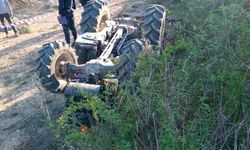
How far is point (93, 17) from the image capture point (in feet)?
26.0

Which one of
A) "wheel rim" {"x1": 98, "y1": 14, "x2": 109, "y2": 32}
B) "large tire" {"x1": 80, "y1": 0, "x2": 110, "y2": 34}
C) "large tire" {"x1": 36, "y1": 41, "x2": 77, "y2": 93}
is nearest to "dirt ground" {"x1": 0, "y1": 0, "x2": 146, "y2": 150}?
"large tire" {"x1": 36, "y1": 41, "x2": 77, "y2": 93}

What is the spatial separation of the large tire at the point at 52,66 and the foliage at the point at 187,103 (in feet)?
5.01

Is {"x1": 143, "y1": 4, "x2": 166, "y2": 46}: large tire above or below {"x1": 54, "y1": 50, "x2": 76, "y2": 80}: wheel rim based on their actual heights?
above

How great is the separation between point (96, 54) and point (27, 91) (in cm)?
193

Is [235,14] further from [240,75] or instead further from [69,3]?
[69,3]

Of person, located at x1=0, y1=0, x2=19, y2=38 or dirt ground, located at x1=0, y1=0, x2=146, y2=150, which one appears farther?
person, located at x1=0, y1=0, x2=19, y2=38

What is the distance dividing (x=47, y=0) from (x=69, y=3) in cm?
616

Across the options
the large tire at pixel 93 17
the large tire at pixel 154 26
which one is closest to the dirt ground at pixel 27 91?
the large tire at pixel 93 17

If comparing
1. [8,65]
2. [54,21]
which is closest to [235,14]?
[8,65]

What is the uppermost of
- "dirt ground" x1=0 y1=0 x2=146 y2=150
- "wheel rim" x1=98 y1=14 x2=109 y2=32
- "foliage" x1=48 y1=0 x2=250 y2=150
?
"wheel rim" x1=98 y1=14 x2=109 y2=32

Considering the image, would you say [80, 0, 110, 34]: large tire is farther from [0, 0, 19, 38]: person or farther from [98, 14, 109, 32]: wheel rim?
[0, 0, 19, 38]: person

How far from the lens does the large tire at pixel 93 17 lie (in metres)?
7.88

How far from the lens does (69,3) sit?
886cm

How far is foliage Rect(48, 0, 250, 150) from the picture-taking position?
4078 millimetres
